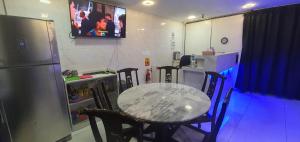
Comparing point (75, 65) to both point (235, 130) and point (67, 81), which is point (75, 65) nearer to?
point (67, 81)

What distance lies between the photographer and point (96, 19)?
2.61 metres

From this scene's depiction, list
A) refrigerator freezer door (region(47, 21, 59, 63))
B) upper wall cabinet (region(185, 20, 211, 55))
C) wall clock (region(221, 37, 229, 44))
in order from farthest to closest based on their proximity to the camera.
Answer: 1. upper wall cabinet (region(185, 20, 211, 55))
2. wall clock (region(221, 37, 229, 44))
3. refrigerator freezer door (region(47, 21, 59, 63))

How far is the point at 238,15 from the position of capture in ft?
12.7

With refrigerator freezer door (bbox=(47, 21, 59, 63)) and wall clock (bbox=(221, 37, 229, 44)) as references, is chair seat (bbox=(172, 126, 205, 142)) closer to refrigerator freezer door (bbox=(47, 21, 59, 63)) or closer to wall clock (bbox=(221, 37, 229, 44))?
refrigerator freezer door (bbox=(47, 21, 59, 63))

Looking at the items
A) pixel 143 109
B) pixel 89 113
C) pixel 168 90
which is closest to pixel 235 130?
pixel 168 90

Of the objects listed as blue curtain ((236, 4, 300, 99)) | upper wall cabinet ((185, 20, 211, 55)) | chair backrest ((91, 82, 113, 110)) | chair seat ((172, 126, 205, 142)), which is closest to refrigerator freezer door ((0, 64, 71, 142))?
chair backrest ((91, 82, 113, 110))

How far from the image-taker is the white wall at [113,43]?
86.6 inches

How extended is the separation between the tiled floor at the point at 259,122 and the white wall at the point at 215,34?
5.31ft

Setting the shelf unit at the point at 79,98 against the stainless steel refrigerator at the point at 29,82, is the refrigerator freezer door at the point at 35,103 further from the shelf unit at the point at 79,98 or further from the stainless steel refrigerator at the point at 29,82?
the shelf unit at the point at 79,98

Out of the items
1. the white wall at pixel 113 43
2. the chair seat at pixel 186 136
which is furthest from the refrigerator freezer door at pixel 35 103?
the chair seat at pixel 186 136

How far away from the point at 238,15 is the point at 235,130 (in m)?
3.14

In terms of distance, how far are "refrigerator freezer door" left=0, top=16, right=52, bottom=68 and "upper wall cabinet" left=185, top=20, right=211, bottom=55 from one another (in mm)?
4267

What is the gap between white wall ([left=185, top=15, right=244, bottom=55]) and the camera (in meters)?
3.95

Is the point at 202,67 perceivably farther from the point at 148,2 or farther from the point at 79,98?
the point at 79,98
